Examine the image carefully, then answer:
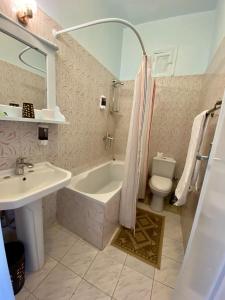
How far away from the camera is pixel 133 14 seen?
6.98 ft

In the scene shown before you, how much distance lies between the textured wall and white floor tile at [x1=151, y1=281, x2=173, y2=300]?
179 cm

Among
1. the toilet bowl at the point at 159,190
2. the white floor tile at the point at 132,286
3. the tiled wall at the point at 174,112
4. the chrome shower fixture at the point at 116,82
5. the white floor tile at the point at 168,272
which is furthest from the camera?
the chrome shower fixture at the point at 116,82

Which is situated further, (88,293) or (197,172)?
(197,172)

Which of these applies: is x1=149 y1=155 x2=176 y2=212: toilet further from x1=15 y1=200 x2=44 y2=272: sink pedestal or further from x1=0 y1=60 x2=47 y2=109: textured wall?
x1=0 y1=60 x2=47 y2=109: textured wall

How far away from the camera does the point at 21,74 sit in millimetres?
1113

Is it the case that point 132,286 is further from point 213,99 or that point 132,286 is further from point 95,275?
point 213,99

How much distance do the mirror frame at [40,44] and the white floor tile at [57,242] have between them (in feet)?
4.44

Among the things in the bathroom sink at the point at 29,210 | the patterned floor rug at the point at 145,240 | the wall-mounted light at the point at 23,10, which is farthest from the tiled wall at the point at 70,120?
the patterned floor rug at the point at 145,240

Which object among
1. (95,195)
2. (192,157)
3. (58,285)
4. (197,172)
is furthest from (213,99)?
(58,285)

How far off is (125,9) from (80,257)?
3.15 metres

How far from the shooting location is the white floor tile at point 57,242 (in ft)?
4.43

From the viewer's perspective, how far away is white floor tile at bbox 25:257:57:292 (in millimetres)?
1071

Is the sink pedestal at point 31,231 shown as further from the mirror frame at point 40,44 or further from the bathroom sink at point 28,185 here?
the mirror frame at point 40,44

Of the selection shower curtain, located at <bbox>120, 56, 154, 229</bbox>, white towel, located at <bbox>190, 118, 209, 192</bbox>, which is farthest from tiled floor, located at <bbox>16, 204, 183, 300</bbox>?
white towel, located at <bbox>190, 118, 209, 192</bbox>
